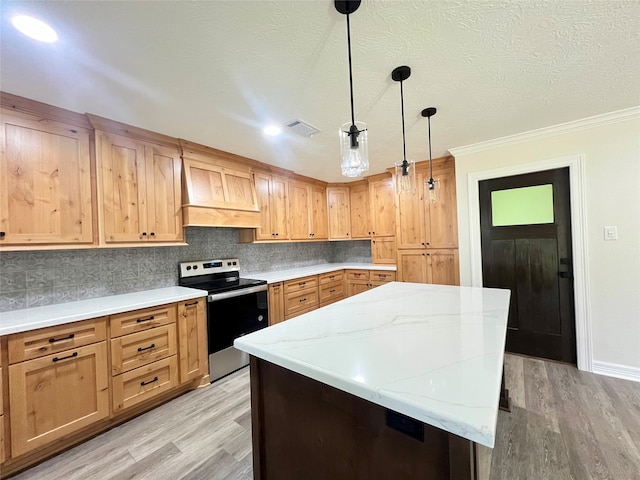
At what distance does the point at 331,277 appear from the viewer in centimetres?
413

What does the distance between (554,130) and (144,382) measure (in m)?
4.28

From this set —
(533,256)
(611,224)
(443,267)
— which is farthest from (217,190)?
(611,224)

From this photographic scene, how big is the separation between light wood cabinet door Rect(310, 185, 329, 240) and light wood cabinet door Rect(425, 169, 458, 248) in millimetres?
1676

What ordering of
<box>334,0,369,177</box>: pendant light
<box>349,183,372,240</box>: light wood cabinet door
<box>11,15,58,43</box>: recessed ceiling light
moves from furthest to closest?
<box>349,183,372,240</box>: light wood cabinet door < <box>334,0,369,177</box>: pendant light < <box>11,15,58,43</box>: recessed ceiling light

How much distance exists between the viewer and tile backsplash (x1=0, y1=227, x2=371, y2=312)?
1941 millimetres

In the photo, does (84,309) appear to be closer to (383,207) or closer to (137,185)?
(137,185)

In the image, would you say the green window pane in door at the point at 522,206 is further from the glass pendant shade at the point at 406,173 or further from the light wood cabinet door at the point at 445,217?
the glass pendant shade at the point at 406,173

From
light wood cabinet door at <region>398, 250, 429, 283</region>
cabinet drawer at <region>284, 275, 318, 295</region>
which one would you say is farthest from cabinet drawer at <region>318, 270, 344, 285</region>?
light wood cabinet door at <region>398, 250, 429, 283</region>

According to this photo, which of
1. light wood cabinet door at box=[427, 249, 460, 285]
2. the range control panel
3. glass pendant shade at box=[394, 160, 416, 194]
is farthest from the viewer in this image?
light wood cabinet door at box=[427, 249, 460, 285]

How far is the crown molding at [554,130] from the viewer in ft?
7.62

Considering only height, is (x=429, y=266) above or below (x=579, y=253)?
below

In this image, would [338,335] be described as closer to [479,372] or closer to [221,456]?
[479,372]

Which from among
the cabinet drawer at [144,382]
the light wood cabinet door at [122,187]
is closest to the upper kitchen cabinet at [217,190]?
the light wood cabinet door at [122,187]

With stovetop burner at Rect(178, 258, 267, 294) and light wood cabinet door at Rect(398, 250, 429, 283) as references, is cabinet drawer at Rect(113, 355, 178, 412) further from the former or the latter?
light wood cabinet door at Rect(398, 250, 429, 283)
